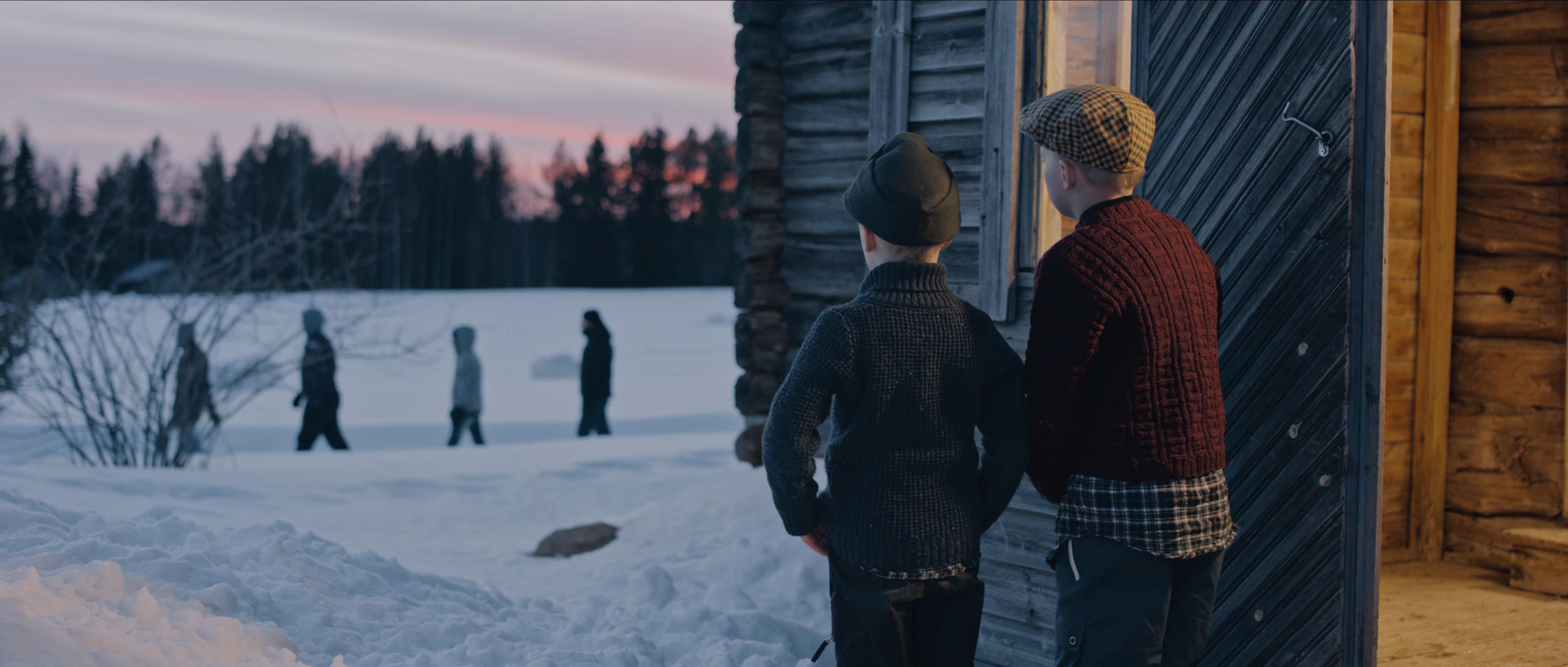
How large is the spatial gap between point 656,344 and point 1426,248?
24.3 m

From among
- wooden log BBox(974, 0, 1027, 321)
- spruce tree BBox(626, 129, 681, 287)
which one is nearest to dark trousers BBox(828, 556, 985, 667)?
wooden log BBox(974, 0, 1027, 321)

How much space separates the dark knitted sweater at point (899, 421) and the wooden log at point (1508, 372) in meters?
3.86

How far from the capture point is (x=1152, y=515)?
223cm

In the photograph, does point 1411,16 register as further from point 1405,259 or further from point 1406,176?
point 1405,259

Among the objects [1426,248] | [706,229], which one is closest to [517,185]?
[706,229]

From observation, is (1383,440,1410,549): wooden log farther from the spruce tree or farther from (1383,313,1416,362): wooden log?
the spruce tree

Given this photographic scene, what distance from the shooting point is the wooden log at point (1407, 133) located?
510 centimetres

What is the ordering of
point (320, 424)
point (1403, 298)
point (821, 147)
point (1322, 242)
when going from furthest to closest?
point (320, 424)
point (821, 147)
point (1403, 298)
point (1322, 242)

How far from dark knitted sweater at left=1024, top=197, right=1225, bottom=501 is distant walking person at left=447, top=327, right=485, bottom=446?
A: 33.4ft

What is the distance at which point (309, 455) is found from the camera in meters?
8.97

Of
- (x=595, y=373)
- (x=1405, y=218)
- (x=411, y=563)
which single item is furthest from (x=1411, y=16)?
(x=595, y=373)

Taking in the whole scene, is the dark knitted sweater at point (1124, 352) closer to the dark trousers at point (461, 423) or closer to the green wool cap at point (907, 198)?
the green wool cap at point (907, 198)

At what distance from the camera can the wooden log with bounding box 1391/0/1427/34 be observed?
5.13 meters

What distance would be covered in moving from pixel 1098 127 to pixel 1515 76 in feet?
12.9
